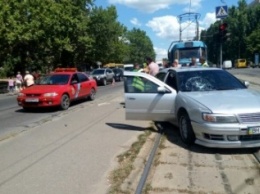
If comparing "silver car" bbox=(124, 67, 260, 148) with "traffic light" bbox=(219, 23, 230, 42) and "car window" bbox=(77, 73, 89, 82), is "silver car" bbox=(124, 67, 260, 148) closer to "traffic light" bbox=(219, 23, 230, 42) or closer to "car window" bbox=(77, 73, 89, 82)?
"car window" bbox=(77, 73, 89, 82)

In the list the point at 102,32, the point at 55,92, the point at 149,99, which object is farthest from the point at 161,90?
the point at 102,32

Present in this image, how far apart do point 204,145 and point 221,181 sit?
5.51ft

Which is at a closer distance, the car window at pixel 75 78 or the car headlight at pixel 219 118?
the car headlight at pixel 219 118

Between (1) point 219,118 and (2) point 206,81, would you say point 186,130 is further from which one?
(2) point 206,81

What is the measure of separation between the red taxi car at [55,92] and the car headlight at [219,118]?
28.8 ft

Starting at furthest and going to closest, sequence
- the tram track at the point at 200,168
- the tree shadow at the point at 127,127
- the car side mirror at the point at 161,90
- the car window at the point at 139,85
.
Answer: the tree shadow at the point at 127,127 → the car window at the point at 139,85 → the car side mirror at the point at 161,90 → the tram track at the point at 200,168

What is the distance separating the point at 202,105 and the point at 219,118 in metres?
0.50

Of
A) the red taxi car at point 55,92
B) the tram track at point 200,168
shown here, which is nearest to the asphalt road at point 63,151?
the tram track at point 200,168

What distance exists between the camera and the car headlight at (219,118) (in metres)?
6.89

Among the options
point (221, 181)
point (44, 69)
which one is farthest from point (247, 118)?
point (44, 69)

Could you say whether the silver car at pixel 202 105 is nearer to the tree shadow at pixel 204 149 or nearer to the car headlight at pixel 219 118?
the car headlight at pixel 219 118

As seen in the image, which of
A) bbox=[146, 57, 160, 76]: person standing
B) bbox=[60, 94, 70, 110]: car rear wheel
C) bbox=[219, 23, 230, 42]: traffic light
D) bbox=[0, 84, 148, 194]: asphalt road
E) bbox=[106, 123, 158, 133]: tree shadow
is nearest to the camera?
bbox=[0, 84, 148, 194]: asphalt road

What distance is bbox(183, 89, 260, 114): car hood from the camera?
7008mm

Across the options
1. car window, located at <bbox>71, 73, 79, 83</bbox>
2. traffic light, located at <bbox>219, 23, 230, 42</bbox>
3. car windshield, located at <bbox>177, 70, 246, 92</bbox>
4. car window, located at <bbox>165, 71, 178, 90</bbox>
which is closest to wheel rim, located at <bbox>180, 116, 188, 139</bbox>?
car windshield, located at <bbox>177, 70, 246, 92</bbox>
